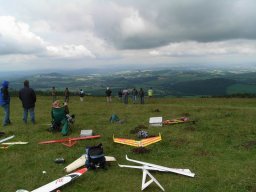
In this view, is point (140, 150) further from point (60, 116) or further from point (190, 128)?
point (60, 116)

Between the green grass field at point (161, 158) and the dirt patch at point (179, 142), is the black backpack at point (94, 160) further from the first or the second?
the dirt patch at point (179, 142)

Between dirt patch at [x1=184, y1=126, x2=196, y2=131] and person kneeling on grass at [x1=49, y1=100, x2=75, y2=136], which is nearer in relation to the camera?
person kneeling on grass at [x1=49, y1=100, x2=75, y2=136]

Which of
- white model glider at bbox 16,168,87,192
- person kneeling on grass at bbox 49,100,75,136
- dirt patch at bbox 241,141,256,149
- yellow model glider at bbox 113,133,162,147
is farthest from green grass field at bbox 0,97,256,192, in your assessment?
person kneeling on grass at bbox 49,100,75,136

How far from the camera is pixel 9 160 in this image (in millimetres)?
17188

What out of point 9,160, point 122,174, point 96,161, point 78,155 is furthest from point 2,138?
point 122,174

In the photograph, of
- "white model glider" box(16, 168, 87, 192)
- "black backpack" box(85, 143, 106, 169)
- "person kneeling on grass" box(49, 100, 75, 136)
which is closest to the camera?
"white model glider" box(16, 168, 87, 192)

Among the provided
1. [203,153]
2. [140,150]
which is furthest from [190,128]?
[140,150]

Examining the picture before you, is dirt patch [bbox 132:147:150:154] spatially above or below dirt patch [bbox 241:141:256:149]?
below

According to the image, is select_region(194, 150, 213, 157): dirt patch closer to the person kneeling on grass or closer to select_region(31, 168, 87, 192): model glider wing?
select_region(31, 168, 87, 192): model glider wing

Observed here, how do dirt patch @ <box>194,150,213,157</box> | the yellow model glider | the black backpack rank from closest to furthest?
the black backpack → dirt patch @ <box>194,150,213,157</box> → the yellow model glider

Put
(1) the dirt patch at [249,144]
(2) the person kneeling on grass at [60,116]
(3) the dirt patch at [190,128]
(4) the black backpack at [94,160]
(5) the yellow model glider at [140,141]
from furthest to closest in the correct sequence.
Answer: (3) the dirt patch at [190,128] → (2) the person kneeling on grass at [60,116] → (5) the yellow model glider at [140,141] → (1) the dirt patch at [249,144] → (4) the black backpack at [94,160]

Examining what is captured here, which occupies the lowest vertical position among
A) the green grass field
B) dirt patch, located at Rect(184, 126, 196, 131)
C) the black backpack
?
the green grass field

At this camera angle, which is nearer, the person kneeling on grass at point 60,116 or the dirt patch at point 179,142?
the dirt patch at point 179,142

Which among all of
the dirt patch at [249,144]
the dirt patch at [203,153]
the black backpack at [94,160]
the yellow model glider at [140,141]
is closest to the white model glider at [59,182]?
the black backpack at [94,160]
